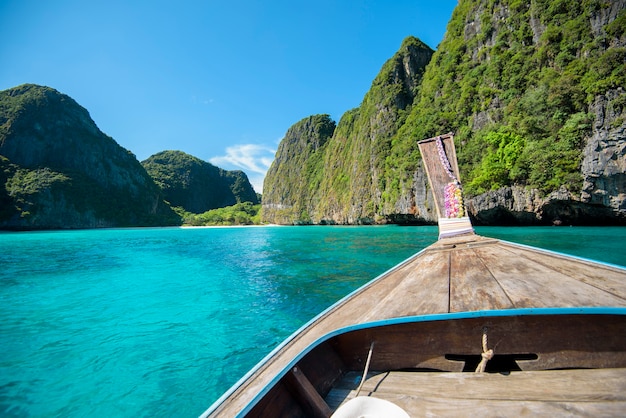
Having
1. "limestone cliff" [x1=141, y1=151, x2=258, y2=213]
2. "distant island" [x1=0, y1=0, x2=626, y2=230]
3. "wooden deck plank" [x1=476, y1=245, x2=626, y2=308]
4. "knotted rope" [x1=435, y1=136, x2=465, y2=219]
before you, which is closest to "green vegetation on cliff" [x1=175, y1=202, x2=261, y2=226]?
"distant island" [x1=0, y1=0, x2=626, y2=230]

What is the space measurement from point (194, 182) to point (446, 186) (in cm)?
16109

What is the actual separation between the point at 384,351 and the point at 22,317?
975 centimetres

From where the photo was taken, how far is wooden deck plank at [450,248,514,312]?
208 centimetres

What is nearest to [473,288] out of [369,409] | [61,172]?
[369,409]

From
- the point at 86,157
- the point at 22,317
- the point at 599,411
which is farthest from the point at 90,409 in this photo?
the point at 86,157

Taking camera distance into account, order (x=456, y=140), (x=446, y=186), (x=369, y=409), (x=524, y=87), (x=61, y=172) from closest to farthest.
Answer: (x=369, y=409) → (x=446, y=186) → (x=524, y=87) → (x=456, y=140) → (x=61, y=172)

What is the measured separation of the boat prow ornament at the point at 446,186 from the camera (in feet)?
17.5

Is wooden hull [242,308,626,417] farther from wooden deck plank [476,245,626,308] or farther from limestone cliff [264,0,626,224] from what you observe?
limestone cliff [264,0,626,224]

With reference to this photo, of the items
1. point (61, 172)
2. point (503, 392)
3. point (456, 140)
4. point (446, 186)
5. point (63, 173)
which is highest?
point (61, 172)

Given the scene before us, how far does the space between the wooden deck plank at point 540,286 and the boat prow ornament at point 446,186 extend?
2.03 metres

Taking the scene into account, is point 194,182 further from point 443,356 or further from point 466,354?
point 466,354

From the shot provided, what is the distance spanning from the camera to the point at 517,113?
92.2 ft

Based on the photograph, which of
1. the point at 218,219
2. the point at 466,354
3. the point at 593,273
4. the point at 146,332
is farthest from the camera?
the point at 218,219

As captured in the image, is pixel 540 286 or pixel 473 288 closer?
pixel 540 286
